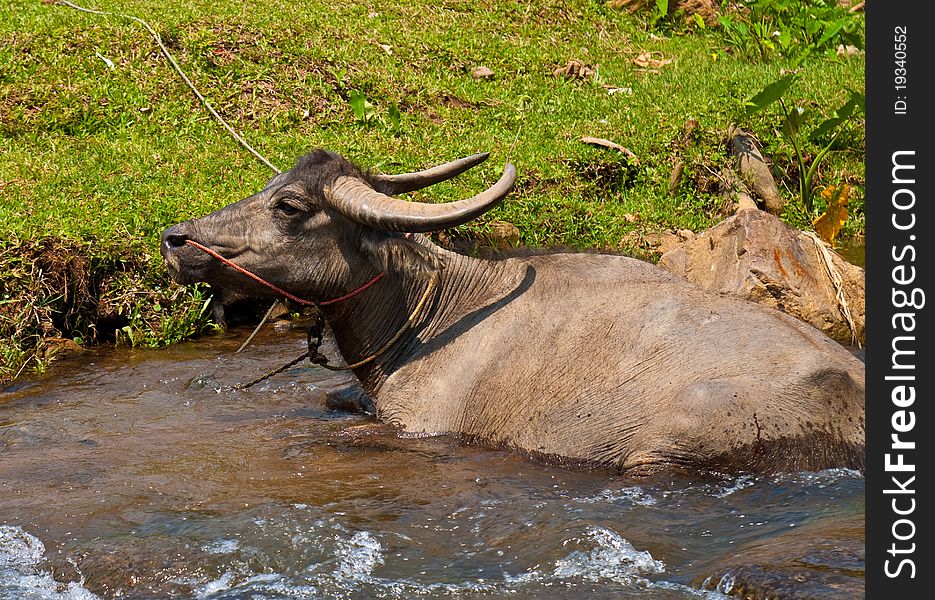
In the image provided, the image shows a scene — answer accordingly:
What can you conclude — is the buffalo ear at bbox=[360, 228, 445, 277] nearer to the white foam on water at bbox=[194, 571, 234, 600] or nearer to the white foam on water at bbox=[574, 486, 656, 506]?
the white foam on water at bbox=[574, 486, 656, 506]

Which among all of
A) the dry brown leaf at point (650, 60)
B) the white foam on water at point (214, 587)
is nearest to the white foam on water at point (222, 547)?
the white foam on water at point (214, 587)

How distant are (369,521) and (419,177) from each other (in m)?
2.04

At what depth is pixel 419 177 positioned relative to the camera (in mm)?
6281

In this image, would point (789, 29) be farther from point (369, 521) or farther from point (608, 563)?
point (608, 563)

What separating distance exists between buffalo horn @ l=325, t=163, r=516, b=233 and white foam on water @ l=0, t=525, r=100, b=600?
6.90 ft

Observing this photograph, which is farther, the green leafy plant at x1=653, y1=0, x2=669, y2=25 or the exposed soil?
the green leafy plant at x1=653, y1=0, x2=669, y2=25

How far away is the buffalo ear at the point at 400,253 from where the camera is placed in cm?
612

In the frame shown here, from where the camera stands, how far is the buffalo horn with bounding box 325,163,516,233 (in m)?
5.64

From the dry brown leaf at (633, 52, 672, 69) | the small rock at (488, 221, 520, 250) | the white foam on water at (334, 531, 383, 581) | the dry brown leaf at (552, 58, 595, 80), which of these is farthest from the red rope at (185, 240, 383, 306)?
the dry brown leaf at (633, 52, 672, 69)

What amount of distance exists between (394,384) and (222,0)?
8.12 m

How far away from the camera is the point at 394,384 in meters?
6.24

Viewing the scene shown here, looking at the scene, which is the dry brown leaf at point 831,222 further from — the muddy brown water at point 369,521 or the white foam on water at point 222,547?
the white foam on water at point 222,547
